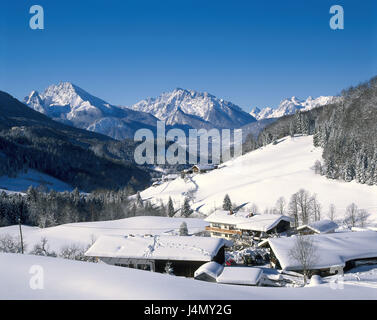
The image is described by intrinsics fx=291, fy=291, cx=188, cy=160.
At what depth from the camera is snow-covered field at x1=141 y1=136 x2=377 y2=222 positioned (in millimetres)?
52156

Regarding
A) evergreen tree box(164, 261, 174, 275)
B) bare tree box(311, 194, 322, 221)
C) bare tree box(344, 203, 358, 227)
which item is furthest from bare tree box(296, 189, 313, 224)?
evergreen tree box(164, 261, 174, 275)

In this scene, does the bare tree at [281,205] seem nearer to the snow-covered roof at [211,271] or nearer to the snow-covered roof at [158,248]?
the snow-covered roof at [158,248]

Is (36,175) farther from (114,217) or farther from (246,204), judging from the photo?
(246,204)

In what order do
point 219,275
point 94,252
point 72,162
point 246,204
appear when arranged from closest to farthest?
point 219,275 → point 94,252 → point 246,204 → point 72,162

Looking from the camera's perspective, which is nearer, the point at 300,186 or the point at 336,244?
the point at 336,244

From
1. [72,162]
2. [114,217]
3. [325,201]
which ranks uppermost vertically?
[72,162]

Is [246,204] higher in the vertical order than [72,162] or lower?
lower

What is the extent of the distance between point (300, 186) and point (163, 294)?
5886cm

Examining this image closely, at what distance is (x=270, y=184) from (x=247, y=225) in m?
26.4

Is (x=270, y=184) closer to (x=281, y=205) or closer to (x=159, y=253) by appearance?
(x=281, y=205)

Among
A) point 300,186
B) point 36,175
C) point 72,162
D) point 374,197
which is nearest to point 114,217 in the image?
point 300,186

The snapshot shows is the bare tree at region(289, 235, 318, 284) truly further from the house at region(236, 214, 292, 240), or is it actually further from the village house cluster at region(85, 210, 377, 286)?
the house at region(236, 214, 292, 240)

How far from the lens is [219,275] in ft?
54.4
